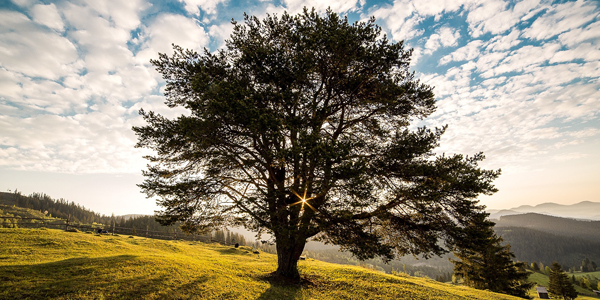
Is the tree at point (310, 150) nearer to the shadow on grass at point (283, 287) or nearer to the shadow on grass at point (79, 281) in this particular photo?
the shadow on grass at point (283, 287)

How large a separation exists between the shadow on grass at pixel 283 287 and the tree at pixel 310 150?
1.85 feet

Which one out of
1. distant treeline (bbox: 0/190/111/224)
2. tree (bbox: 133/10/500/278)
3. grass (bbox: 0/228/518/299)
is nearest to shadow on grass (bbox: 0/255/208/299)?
grass (bbox: 0/228/518/299)

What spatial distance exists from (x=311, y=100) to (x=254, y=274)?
35.3ft

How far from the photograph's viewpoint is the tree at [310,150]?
398 inches

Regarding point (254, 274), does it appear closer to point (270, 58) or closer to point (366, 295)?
point (366, 295)

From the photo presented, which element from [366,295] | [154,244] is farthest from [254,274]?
[154,244]

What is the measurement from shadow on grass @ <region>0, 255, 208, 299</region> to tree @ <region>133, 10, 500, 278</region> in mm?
2718

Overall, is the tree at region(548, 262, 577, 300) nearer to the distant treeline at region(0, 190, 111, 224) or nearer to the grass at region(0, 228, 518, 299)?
the grass at region(0, 228, 518, 299)

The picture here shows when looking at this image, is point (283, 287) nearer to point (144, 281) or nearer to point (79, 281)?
point (144, 281)

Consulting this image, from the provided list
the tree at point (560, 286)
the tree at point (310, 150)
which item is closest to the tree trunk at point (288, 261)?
the tree at point (310, 150)

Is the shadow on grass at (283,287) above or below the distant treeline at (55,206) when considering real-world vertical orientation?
above

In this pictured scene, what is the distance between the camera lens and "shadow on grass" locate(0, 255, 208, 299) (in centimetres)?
776

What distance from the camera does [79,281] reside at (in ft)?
29.1

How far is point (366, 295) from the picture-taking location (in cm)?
1273
